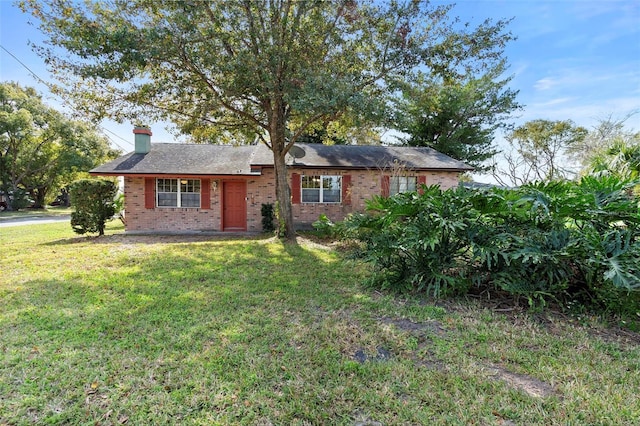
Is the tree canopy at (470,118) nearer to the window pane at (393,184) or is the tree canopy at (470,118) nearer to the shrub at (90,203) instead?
the window pane at (393,184)

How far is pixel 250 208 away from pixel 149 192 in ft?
13.2

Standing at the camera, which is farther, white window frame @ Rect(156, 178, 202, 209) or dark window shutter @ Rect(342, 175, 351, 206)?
dark window shutter @ Rect(342, 175, 351, 206)

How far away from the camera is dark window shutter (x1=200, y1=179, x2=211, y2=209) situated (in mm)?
12383

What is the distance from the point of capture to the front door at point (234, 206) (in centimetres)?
1266

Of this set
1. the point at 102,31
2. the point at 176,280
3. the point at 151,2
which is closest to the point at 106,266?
the point at 176,280

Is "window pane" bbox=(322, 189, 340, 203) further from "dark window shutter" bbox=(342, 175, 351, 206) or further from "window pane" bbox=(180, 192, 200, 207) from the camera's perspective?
"window pane" bbox=(180, 192, 200, 207)

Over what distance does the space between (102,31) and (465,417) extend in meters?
9.52

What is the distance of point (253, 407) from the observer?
7.37 ft

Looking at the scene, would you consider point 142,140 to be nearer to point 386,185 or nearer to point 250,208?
point 250,208

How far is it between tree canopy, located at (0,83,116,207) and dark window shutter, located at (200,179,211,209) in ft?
55.9

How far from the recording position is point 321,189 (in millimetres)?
12812

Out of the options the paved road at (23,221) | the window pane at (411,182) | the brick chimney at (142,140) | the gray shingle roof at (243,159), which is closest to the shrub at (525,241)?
the gray shingle roof at (243,159)

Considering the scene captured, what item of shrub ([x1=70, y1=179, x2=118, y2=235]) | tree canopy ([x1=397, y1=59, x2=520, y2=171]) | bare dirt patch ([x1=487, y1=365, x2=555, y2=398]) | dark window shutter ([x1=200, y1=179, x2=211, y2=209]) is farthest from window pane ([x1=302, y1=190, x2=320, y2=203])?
tree canopy ([x1=397, y1=59, x2=520, y2=171])

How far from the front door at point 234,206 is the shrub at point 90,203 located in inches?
154
